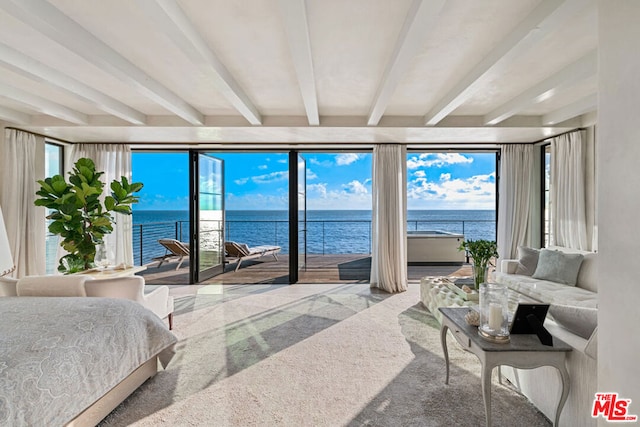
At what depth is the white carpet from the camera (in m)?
2.09

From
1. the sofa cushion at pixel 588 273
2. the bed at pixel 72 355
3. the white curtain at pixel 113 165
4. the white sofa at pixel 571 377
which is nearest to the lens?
the bed at pixel 72 355

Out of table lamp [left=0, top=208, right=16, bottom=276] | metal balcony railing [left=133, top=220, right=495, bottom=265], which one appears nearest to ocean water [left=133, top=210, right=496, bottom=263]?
metal balcony railing [left=133, top=220, right=495, bottom=265]

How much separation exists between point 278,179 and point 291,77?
1479 centimetres

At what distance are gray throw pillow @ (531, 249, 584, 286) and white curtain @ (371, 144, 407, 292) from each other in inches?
71.0

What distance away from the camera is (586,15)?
1.98m

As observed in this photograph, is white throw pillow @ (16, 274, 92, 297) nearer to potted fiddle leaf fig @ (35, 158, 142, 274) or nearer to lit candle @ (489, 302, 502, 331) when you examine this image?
potted fiddle leaf fig @ (35, 158, 142, 274)

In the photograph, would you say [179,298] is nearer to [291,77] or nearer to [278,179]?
[291,77]

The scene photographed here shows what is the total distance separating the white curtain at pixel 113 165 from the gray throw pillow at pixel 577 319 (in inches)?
210

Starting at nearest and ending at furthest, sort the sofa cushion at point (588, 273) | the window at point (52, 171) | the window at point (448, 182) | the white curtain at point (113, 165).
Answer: the sofa cushion at point (588, 273), the window at point (52, 171), the white curtain at point (113, 165), the window at point (448, 182)

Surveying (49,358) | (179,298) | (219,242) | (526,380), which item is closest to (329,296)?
(179,298)

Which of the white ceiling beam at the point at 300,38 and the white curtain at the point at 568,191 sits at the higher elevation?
the white ceiling beam at the point at 300,38

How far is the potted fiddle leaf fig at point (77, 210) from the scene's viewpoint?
376 cm

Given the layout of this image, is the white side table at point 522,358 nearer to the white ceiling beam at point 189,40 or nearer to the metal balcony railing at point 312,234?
the white ceiling beam at point 189,40

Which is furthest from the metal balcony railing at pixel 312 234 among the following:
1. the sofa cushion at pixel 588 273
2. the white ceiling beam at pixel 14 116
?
the white ceiling beam at pixel 14 116
